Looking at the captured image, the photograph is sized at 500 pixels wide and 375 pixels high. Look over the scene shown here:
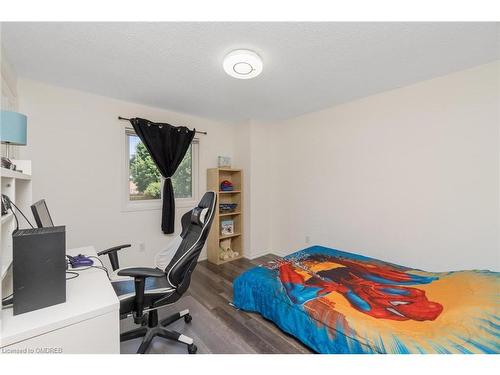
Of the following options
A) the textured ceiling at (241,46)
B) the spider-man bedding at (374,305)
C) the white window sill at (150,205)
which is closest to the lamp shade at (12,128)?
the textured ceiling at (241,46)

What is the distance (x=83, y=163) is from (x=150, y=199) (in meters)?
0.90

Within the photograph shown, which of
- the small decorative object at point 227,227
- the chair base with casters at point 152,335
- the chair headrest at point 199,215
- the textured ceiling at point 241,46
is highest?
the textured ceiling at point 241,46

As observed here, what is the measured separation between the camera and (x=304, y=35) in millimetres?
1549

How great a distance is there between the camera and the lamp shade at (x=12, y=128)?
116 cm

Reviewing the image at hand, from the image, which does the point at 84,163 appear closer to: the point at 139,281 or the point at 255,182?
the point at 139,281

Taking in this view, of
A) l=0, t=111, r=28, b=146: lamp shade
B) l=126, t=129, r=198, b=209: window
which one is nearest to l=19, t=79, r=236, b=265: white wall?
l=126, t=129, r=198, b=209: window

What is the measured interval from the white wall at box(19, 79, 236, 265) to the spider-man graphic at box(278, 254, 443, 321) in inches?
80.7

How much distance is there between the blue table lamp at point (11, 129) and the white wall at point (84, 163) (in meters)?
1.33

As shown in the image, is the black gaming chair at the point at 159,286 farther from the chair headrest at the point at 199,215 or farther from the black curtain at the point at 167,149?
the black curtain at the point at 167,149

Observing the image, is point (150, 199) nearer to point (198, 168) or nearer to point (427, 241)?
point (198, 168)

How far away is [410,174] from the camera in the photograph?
2.38m

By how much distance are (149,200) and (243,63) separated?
7.44ft

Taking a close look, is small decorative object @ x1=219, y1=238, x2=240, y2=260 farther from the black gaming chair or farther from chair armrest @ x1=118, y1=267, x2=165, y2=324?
chair armrest @ x1=118, y1=267, x2=165, y2=324
